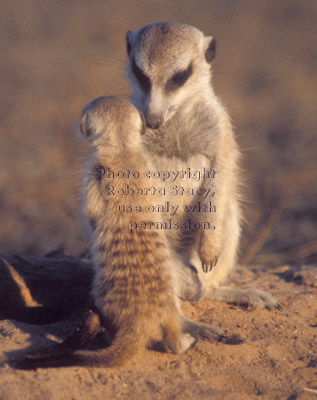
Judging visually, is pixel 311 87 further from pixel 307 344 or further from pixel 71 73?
pixel 307 344

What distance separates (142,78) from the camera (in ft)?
11.2

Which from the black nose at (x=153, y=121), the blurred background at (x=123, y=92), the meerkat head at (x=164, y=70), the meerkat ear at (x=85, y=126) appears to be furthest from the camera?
the blurred background at (x=123, y=92)

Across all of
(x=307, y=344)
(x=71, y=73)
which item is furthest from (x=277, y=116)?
(x=307, y=344)

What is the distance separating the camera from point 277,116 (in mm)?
10422

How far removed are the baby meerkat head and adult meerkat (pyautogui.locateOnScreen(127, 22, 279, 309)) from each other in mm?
416

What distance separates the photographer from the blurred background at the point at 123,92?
21.3ft

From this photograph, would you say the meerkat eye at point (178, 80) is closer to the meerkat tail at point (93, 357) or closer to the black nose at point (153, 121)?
the black nose at point (153, 121)

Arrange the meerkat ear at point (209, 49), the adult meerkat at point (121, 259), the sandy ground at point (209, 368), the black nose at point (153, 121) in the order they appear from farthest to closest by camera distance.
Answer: the meerkat ear at point (209, 49) < the black nose at point (153, 121) < the adult meerkat at point (121, 259) < the sandy ground at point (209, 368)

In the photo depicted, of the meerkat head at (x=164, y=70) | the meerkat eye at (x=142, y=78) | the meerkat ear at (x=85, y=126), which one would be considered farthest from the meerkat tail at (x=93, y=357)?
the meerkat eye at (x=142, y=78)

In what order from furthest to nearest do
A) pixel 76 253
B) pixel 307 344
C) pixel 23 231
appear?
pixel 23 231
pixel 76 253
pixel 307 344

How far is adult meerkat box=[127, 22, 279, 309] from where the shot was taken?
3381 mm

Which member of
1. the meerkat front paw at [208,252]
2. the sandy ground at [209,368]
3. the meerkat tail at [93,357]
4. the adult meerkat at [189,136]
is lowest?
the sandy ground at [209,368]

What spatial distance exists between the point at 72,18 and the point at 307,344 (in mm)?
13727

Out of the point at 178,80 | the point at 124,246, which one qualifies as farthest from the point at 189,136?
the point at 124,246
